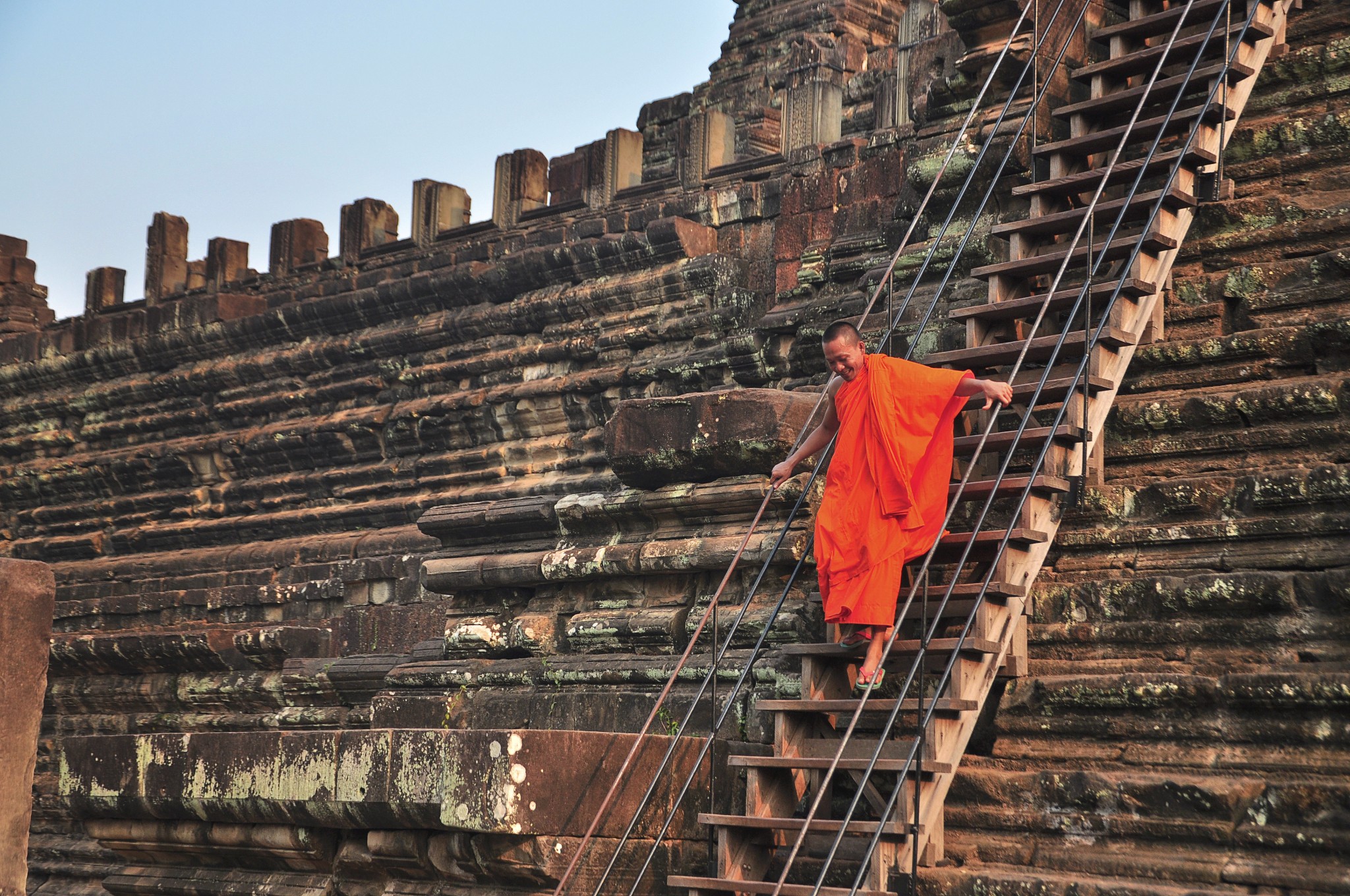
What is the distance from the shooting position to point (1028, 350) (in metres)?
6.38

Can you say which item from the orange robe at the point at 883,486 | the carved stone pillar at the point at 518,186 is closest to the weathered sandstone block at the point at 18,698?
the orange robe at the point at 883,486

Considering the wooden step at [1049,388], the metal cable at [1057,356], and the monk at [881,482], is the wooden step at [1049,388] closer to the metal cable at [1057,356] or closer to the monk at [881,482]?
the metal cable at [1057,356]

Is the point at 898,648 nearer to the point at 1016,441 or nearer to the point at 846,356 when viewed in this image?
the point at 1016,441

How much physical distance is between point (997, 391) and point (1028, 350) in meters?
0.52

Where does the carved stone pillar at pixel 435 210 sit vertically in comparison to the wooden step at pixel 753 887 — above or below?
above

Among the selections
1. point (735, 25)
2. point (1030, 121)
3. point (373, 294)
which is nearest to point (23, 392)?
point (373, 294)

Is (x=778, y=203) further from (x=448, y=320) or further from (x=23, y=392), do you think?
(x=23, y=392)

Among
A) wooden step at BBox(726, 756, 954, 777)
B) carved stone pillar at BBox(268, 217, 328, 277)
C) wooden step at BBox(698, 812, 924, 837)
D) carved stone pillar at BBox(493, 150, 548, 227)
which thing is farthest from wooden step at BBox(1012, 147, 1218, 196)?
carved stone pillar at BBox(268, 217, 328, 277)

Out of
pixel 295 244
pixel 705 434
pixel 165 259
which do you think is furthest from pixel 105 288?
pixel 705 434

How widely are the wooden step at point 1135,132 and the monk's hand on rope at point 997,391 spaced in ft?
4.67

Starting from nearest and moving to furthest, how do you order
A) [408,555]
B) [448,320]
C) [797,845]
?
[797,845]
[408,555]
[448,320]

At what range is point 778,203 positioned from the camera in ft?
38.6

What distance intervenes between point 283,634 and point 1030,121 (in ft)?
22.4

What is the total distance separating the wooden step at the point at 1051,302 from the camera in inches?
252
